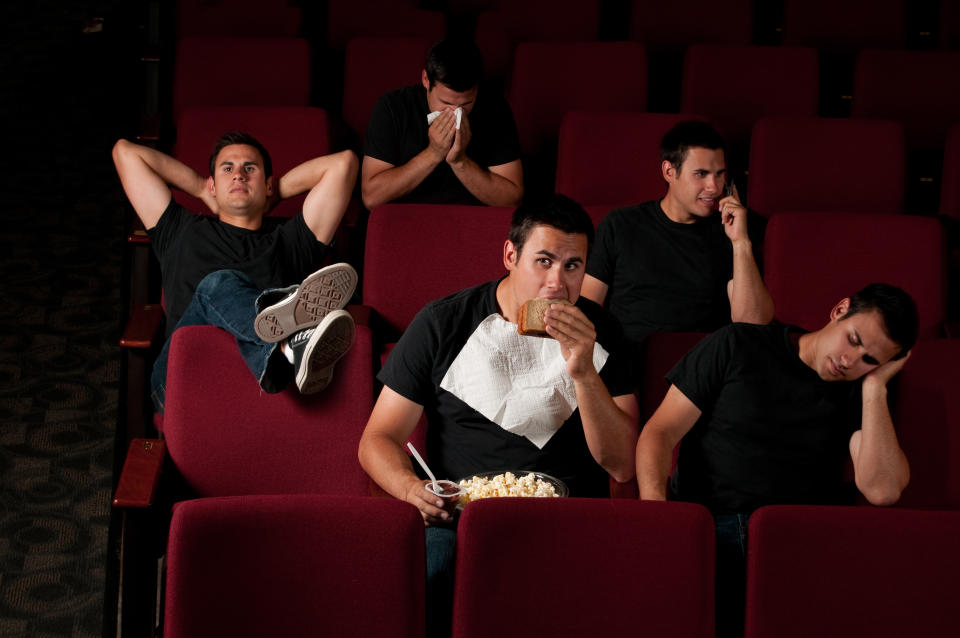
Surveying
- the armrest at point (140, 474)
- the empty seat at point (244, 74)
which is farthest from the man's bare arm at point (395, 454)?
the empty seat at point (244, 74)

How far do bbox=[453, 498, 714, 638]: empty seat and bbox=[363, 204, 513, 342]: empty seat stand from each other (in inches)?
28.5

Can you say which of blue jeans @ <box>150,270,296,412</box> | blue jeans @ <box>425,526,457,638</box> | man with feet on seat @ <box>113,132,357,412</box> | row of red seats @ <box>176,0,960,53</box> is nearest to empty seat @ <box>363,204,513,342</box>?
man with feet on seat @ <box>113,132,357,412</box>

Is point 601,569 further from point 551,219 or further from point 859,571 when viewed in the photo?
point 551,219

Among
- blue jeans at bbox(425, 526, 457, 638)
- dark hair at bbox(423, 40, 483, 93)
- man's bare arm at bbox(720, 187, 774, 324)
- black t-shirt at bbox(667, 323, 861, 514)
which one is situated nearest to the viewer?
blue jeans at bbox(425, 526, 457, 638)

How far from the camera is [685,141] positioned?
5.68 feet

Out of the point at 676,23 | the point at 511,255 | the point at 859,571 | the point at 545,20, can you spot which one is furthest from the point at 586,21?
the point at 859,571

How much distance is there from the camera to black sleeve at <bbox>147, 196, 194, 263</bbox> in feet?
5.56

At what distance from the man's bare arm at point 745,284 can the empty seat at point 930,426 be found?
0.90 ft

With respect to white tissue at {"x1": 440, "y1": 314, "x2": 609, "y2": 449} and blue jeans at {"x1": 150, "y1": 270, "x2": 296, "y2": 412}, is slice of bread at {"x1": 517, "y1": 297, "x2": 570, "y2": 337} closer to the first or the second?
white tissue at {"x1": 440, "y1": 314, "x2": 609, "y2": 449}

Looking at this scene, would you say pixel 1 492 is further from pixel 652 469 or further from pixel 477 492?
pixel 652 469

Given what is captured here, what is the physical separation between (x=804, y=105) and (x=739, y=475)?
1.35m

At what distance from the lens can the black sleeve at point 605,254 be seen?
1.73 meters

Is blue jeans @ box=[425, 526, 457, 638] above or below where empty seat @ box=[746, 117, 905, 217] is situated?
below

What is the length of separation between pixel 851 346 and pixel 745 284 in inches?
13.8
